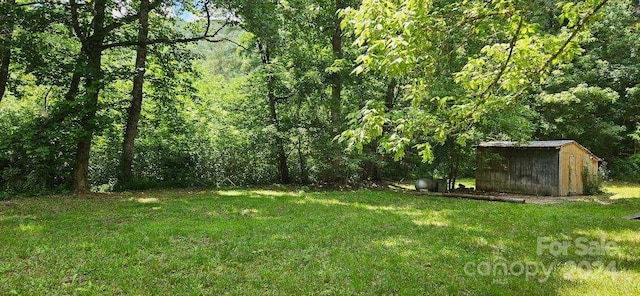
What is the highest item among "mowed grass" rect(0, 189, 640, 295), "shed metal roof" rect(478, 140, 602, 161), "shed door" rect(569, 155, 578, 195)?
"shed metal roof" rect(478, 140, 602, 161)

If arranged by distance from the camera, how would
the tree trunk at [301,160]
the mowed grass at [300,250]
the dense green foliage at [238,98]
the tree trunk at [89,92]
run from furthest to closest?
the tree trunk at [301,160] < the tree trunk at [89,92] < the dense green foliage at [238,98] < the mowed grass at [300,250]

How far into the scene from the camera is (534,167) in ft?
46.8

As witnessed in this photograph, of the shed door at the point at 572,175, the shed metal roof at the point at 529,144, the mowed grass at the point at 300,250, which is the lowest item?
the mowed grass at the point at 300,250

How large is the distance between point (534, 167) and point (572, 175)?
4.73 ft

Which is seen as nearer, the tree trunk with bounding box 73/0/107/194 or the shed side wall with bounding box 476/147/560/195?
the tree trunk with bounding box 73/0/107/194

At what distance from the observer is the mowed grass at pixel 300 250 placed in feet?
13.3

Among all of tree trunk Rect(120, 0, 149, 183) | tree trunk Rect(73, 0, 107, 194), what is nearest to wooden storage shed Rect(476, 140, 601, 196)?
tree trunk Rect(120, 0, 149, 183)

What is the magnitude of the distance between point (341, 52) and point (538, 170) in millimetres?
8484

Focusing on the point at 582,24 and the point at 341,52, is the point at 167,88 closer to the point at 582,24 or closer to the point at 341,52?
the point at 341,52

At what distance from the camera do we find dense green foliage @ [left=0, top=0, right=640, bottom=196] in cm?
1005

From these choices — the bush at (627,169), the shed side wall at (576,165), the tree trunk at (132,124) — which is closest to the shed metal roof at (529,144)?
the shed side wall at (576,165)

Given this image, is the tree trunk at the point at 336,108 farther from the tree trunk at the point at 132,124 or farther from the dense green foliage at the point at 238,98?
the tree trunk at the point at 132,124

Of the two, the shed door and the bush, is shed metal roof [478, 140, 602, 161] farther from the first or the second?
the bush

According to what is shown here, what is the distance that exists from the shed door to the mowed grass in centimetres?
544
